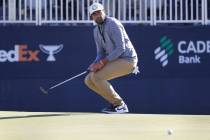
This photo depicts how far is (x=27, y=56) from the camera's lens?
48.2 ft

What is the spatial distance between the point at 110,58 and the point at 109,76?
0.26 m

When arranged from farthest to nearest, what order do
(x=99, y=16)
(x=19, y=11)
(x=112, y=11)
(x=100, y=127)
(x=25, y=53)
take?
(x=112, y=11) → (x=19, y=11) → (x=25, y=53) → (x=99, y=16) → (x=100, y=127)

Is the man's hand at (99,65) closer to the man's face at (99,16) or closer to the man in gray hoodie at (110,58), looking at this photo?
the man in gray hoodie at (110,58)

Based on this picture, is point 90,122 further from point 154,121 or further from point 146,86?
point 146,86

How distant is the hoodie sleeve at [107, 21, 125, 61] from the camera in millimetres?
10664

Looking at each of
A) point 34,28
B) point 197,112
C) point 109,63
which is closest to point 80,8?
point 34,28

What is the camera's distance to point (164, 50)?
1485cm

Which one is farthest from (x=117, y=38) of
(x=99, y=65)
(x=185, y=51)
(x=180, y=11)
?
(x=180, y=11)

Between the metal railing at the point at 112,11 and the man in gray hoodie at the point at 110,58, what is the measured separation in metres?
4.42

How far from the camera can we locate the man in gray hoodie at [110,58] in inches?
421

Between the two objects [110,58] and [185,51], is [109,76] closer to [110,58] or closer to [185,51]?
[110,58]

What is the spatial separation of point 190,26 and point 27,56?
126 inches

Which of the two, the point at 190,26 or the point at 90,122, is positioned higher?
the point at 190,26

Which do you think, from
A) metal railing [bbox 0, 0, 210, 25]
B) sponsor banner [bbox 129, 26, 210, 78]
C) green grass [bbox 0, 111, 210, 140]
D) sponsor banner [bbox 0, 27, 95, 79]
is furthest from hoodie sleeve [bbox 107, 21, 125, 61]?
metal railing [bbox 0, 0, 210, 25]
